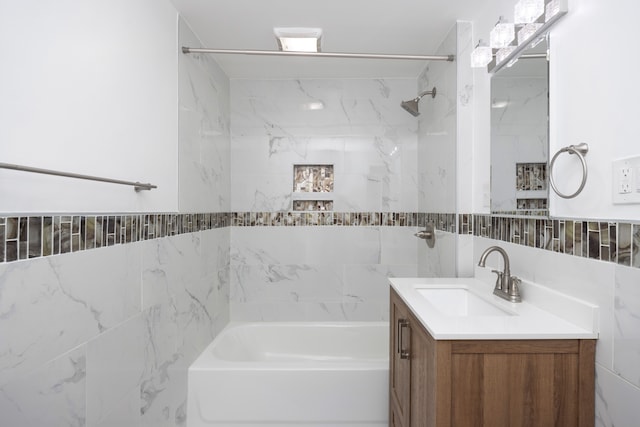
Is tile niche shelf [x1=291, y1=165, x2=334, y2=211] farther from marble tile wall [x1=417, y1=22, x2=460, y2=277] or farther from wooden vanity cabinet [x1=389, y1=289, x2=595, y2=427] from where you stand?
wooden vanity cabinet [x1=389, y1=289, x2=595, y2=427]

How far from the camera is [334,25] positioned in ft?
6.73

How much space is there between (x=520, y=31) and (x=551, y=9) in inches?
7.5

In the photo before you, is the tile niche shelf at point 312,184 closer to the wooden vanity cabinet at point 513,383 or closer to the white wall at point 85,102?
the white wall at point 85,102

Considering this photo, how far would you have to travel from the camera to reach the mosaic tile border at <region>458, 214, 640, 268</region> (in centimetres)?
93

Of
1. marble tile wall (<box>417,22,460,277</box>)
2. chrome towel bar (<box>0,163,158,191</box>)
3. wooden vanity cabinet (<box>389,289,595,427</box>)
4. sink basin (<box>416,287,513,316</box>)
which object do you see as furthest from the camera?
marble tile wall (<box>417,22,460,277</box>)

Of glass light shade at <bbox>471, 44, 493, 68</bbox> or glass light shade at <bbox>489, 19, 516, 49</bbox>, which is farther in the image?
glass light shade at <bbox>471, 44, 493, 68</bbox>

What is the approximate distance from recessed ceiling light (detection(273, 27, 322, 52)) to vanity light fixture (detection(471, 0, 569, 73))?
0.78 m

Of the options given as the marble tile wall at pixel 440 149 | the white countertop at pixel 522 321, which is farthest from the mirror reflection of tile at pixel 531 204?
the marble tile wall at pixel 440 149

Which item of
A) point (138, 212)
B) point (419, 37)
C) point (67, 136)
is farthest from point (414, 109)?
point (67, 136)

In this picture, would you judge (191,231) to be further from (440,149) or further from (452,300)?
(440,149)

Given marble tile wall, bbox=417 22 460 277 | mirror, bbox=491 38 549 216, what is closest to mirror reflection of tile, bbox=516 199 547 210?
mirror, bbox=491 38 549 216

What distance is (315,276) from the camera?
2.88 metres

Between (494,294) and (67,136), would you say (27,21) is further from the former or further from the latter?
(494,294)

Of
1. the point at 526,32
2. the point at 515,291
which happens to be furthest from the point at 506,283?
the point at 526,32
